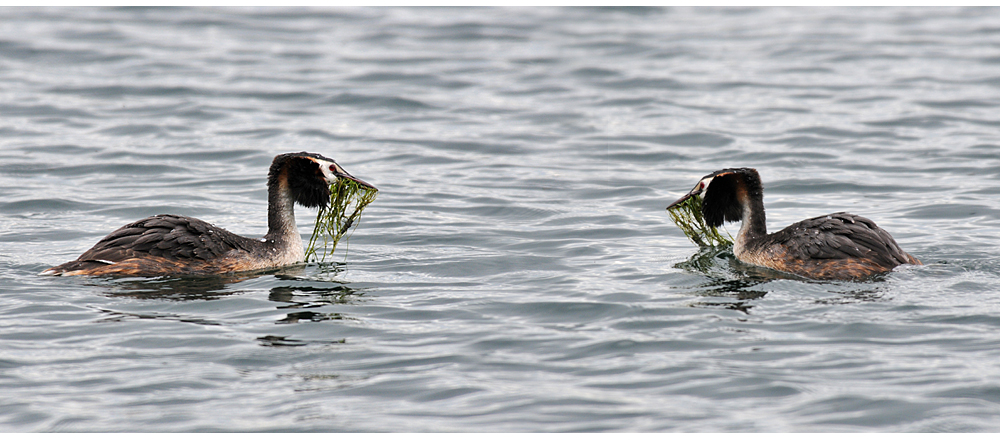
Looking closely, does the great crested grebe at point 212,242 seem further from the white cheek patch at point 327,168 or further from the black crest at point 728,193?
the black crest at point 728,193

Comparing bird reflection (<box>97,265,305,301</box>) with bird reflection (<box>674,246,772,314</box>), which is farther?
bird reflection (<box>97,265,305,301</box>)

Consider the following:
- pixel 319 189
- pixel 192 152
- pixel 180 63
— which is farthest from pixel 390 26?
pixel 319 189

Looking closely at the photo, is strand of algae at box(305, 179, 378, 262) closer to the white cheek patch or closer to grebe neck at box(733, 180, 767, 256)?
the white cheek patch

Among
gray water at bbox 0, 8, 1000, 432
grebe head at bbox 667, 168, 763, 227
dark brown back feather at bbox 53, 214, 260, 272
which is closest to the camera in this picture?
gray water at bbox 0, 8, 1000, 432

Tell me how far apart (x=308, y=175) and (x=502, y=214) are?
3523 mm

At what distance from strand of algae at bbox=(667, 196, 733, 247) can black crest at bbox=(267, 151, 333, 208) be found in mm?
3807

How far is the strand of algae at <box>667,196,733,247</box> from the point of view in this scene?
12.1 m

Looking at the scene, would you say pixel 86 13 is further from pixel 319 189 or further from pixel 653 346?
pixel 653 346

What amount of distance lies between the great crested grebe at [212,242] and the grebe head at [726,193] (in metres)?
3.74

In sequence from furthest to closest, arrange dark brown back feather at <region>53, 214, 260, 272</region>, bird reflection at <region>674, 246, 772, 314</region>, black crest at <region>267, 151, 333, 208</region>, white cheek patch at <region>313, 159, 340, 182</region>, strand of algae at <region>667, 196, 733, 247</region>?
1. strand of algae at <region>667, 196, 733, 247</region>
2. black crest at <region>267, 151, 333, 208</region>
3. white cheek patch at <region>313, 159, 340, 182</region>
4. dark brown back feather at <region>53, 214, 260, 272</region>
5. bird reflection at <region>674, 246, 772, 314</region>

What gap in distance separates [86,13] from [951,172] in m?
24.6

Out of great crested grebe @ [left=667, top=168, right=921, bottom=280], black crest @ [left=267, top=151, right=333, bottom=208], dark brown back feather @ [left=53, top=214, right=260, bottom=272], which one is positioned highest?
black crest @ [left=267, top=151, right=333, bottom=208]

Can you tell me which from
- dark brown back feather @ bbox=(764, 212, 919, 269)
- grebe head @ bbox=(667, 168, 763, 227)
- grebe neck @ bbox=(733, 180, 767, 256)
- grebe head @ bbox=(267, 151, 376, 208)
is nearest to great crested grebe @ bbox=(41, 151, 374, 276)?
grebe head @ bbox=(267, 151, 376, 208)

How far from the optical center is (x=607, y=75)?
24406 mm
